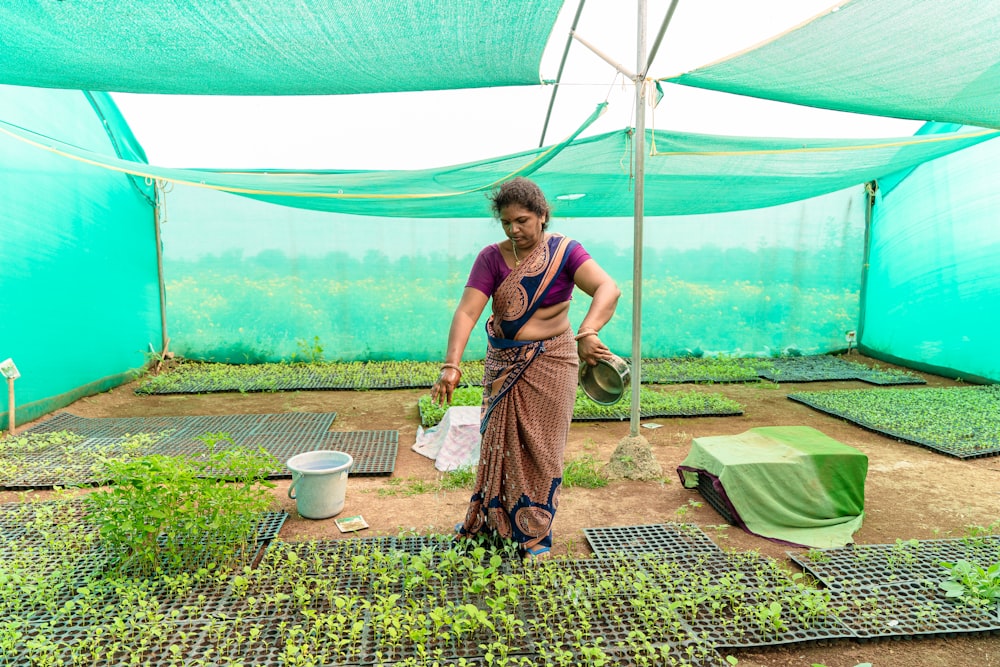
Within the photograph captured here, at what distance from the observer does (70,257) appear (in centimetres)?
601

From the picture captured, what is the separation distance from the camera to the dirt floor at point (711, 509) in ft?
7.25

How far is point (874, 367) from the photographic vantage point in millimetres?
8211

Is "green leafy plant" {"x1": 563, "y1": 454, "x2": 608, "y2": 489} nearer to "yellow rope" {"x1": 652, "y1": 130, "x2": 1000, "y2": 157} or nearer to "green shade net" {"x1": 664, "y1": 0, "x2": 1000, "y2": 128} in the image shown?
"green shade net" {"x1": 664, "y1": 0, "x2": 1000, "y2": 128}

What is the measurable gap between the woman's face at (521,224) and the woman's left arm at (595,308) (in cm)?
24

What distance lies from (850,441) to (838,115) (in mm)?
5300

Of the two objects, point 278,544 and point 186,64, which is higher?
point 186,64

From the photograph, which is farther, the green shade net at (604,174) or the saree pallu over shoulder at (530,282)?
the green shade net at (604,174)

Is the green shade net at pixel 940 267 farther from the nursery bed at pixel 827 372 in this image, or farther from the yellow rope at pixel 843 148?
the yellow rope at pixel 843 148

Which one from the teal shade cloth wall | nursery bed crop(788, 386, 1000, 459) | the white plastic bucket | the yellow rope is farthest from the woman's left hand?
the teal shade cloth wall

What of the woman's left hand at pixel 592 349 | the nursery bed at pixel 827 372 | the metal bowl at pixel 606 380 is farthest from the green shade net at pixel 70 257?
the nursery bed at pixel 827 372

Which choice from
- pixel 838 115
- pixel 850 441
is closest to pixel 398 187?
pixel 850 441

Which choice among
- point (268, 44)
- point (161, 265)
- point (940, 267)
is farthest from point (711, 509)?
point (161, 265)

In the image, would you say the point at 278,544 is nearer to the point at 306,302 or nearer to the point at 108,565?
the point at 108,565

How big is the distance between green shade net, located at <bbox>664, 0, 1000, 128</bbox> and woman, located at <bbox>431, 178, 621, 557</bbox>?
6.41ft
